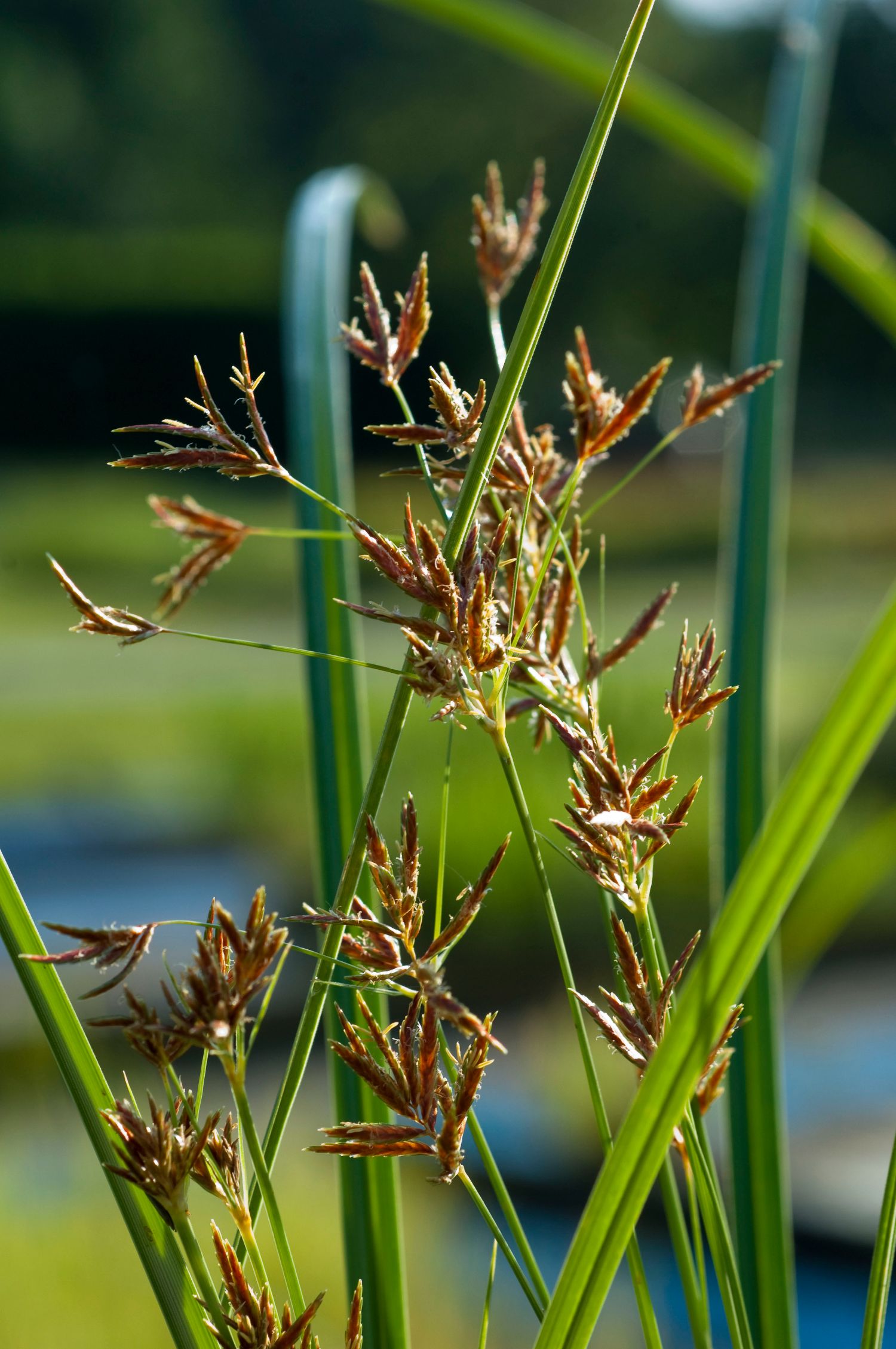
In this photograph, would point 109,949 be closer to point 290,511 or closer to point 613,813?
point 613,813

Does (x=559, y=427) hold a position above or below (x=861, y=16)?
below

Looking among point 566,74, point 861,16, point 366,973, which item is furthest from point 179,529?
point 861,16

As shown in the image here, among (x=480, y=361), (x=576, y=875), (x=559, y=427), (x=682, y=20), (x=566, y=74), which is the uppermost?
(x=682, y=20)

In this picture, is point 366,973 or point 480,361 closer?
point 366,973

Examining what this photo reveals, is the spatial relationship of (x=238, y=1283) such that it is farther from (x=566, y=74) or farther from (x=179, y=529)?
(x=566, y=74)

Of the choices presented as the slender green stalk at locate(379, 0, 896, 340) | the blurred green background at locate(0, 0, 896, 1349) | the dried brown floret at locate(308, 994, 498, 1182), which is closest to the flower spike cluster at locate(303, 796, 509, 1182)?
the dried brown floret at locate(308, 994, 498, 1182)

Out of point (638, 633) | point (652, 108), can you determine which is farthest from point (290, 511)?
point (638, 633)

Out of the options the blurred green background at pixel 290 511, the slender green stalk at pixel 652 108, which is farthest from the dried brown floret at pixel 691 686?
the blurred green background at pixel 290 511
